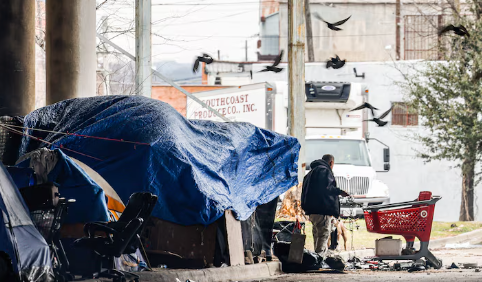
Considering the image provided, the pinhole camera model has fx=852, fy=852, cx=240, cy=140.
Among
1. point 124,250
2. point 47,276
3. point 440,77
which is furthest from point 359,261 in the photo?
point 440,77

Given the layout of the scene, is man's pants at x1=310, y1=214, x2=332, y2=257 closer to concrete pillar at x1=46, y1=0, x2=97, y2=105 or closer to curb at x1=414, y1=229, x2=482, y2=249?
concrete pillar at x1=46, y1=0, x2=97, y2=105

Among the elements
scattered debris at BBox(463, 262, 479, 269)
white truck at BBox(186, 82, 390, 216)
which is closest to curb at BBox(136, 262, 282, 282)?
scattered debris at BBox(463, 262, 479, 269)

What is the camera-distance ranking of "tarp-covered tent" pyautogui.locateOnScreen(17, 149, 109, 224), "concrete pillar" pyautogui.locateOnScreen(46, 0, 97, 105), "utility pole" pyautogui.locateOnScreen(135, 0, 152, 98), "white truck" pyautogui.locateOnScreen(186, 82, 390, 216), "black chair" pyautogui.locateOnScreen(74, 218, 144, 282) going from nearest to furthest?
"black chair" pyautogui.locateOnScreen(74, 218, 144, 282), "tarp-covered tent" pyautogui.locateOnScreen(17, 149, 109, 224), "concrete pillar" pyautogui.locateOnScreen(46, 0, 97, 105), "utility pole" pyautogui.locateOnScreen(135, 0, 152, 98), "white truck" pyautogui.locateOnScreen(186, 82, 390, 216)

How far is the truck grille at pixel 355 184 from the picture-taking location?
23109 mm

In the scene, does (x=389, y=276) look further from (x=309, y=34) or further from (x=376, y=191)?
(x=309, y=34)

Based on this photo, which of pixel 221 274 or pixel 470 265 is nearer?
pixel 221 274

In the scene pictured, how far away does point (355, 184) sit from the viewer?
2320 cm

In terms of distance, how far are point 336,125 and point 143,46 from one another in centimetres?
750

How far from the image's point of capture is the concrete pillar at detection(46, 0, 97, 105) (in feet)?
53.7

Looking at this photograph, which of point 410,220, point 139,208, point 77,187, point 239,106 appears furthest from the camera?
point 239,106

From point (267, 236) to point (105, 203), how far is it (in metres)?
4.32

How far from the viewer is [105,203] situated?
10742 millimetres

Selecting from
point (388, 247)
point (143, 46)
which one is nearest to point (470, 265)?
point (388, 247)

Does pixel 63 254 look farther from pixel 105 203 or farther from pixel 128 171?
pixel 128 171
